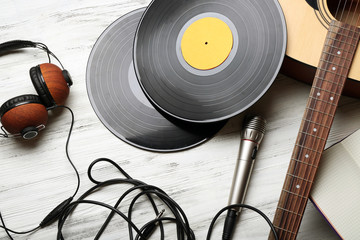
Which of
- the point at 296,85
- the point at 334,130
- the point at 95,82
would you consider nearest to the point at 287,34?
the point at 296,85

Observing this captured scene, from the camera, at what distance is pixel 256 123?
82 centimetres

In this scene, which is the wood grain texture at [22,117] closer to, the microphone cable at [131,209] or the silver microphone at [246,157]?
the microphone cable at [131,209]

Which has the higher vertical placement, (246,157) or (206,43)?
(206,43)

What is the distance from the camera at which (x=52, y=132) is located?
2.88ft

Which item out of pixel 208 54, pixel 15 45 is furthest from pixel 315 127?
pixel 15 45

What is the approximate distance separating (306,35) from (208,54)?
0.73ft

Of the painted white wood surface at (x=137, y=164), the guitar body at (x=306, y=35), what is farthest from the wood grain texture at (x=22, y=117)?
the guitar body at (x=306, y=35)

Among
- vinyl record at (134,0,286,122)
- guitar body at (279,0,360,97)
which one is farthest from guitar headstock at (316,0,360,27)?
vinyl record at (134,0,286,122)

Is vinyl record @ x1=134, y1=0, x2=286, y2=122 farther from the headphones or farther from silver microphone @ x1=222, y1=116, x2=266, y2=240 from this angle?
the headphones

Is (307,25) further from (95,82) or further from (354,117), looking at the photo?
(95,82)

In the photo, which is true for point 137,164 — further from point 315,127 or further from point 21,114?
point 315,127

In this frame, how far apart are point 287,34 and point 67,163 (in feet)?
2.04

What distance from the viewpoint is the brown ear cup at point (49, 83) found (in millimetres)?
781

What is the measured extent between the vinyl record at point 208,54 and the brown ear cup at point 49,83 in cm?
18
